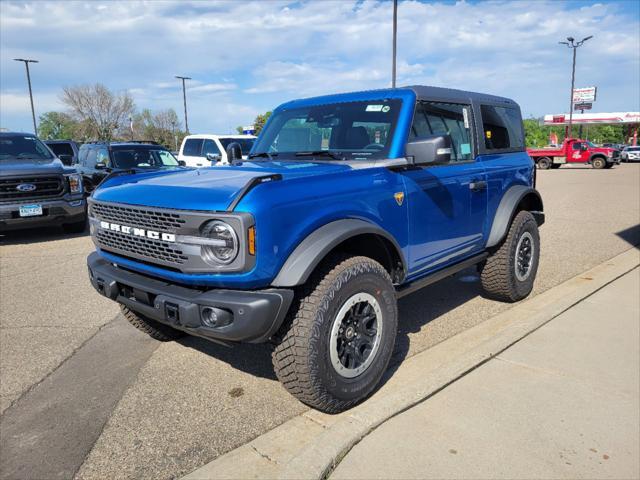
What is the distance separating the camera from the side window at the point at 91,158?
11850mm

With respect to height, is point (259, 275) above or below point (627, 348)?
above

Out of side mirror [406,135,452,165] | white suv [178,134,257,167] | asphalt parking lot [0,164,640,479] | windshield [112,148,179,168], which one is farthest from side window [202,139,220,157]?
side mirror [406,135,452,165]

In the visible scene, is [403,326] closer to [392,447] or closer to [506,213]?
[506,213]

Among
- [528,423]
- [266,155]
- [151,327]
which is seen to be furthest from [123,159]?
[528,423]

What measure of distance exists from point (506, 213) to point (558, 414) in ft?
6.76

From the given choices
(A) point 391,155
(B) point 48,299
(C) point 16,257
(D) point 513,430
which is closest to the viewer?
(D) point 513,430

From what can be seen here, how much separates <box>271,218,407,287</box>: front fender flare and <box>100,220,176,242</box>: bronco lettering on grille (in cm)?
64

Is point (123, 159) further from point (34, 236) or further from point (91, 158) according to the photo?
point (34, 236)

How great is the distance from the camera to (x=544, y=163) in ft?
98.7

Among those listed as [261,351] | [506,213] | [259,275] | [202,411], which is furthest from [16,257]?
[506,213]

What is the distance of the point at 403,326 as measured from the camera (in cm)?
426

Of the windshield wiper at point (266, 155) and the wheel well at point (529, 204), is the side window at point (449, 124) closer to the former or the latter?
the wheel well at point (529, 204)

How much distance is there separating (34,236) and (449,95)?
8376mm

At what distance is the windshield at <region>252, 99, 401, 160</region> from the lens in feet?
11.5
